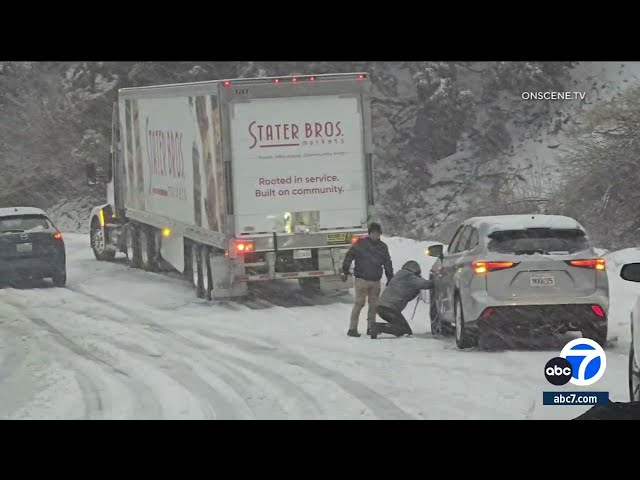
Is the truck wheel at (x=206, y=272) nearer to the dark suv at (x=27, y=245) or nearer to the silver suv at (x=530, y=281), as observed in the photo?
the dark suv at (x=27, y=245)

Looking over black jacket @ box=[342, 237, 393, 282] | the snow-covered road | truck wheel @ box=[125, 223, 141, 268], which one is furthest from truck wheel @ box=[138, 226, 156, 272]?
black jacket @ box=[342, 237, 393, 282]

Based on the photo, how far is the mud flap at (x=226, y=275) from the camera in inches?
640

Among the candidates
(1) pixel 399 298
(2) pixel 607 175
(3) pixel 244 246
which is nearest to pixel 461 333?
(1) pixel 399 298

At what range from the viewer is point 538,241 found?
40.9ft

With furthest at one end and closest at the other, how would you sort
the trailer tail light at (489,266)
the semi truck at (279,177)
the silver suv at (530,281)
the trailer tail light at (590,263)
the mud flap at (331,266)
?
the mud flap at (331,266) → the semi truck at (279,177) → the trailer tail light at (489,266) → the trailer tail light at (590,263) → the silver suv at (530,281)

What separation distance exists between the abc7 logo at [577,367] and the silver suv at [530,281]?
226 mm

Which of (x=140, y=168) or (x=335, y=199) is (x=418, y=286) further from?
(x=140, y=168)

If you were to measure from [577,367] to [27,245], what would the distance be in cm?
674

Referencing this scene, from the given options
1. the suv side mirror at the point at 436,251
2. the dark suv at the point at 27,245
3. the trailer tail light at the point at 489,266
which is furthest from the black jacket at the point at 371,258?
the dark suv at the point at 27,245

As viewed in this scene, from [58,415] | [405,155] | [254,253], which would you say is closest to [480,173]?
[405,155]

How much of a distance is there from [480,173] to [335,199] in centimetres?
213

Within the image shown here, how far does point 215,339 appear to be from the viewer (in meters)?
13.3

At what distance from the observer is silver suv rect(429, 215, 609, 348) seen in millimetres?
11984

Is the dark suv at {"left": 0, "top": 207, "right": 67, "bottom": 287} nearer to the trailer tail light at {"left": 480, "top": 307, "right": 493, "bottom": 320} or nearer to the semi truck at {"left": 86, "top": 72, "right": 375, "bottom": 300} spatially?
the semi truck at {"left": 86, "top": 72, "right": 375, "bottom": 300}
